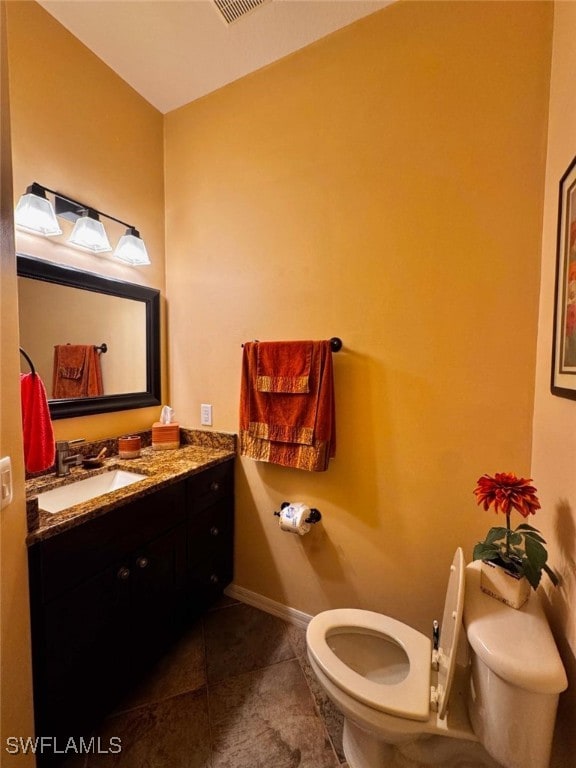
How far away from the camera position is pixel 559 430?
950 millimetres

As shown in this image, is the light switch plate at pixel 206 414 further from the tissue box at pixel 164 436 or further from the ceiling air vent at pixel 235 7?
the ceiling air vent at pixel 235 7

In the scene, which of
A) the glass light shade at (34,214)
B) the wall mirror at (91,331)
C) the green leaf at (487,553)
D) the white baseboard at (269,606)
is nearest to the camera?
the green leaf at (487,553)

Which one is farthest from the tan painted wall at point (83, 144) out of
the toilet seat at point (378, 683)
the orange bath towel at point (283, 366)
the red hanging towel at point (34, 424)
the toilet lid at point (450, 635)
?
the toilet lid at point (450, 635)

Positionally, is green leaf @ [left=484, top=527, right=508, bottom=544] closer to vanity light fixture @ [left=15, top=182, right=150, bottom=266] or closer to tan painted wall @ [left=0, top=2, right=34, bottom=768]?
tan painted wall @ [left=0, top=2, right=34, bottom=768]

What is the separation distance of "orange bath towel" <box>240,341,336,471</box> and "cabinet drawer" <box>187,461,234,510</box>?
0.20 m

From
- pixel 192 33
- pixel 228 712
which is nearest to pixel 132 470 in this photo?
pixel 228 712

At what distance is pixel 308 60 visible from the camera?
59.7 inches

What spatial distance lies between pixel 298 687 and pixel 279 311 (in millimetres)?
1755

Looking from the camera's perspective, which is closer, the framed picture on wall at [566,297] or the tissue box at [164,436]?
the framed picture on wall at [566,297]

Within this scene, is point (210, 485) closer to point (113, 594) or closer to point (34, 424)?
point (113, 594)

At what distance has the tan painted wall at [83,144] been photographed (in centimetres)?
133

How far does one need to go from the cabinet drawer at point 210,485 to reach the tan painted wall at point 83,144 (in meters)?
0.59

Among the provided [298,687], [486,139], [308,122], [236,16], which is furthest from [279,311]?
[298,687]
